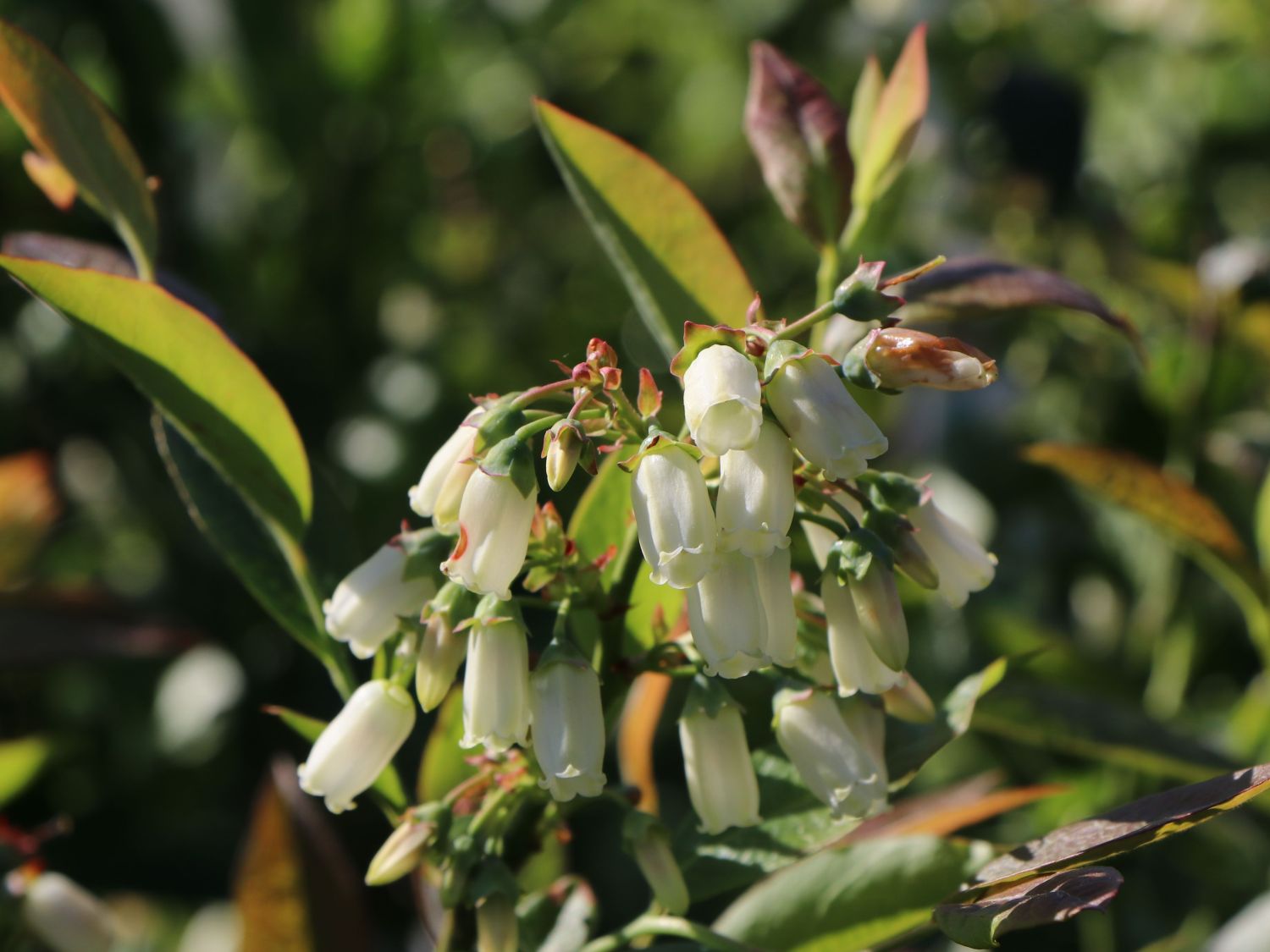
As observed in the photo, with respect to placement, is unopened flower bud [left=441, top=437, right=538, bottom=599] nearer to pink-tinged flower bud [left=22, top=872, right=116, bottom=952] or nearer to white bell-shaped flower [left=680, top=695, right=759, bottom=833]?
white bell-shaped flower [left=680, top=695, right=759, bottom=833]

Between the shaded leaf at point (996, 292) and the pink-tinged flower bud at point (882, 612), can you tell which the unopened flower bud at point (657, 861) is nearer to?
the pink-tinged flower bud at point (882, 612)

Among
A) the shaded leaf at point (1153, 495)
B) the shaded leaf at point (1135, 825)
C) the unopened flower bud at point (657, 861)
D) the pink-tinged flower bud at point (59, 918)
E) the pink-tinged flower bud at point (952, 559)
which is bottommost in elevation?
the shaded leaf at point (1153, 495)

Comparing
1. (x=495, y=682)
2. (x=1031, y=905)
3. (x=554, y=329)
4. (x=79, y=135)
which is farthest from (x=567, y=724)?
(x=554, y=329)

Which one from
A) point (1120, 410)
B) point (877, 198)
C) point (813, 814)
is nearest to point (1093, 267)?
point (1120, 410)

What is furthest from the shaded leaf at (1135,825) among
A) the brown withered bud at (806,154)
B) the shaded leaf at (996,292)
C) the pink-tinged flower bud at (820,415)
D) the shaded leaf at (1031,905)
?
the brown withered bud at (806,154)

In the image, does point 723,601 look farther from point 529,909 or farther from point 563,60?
point 563,60

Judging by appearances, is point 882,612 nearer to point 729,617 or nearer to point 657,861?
point 729,617
